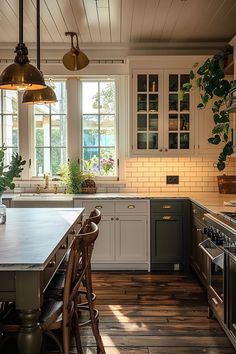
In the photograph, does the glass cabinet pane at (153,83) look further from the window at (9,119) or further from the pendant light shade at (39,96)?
the pendant light shade at (39,96)

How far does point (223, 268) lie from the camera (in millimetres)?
2871

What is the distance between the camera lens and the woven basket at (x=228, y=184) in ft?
16.7

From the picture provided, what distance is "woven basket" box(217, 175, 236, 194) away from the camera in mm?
5078

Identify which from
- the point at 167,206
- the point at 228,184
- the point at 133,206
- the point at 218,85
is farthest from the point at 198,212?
the point at 218,85

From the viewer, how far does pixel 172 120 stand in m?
5.11

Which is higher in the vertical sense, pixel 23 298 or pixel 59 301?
pixel 23 298

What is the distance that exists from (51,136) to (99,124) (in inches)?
26.0

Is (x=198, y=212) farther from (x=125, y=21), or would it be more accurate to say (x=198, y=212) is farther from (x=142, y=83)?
(x=125, y=21)

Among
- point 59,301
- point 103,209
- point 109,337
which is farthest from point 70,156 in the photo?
point 59,301

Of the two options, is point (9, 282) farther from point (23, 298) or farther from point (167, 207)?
point (167, 207)

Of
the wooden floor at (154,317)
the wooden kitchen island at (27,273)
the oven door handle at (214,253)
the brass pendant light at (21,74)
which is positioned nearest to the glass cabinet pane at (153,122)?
the wooden floor at (154,317)

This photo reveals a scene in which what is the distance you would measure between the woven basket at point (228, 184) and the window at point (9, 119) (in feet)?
8.95

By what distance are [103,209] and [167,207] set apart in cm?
75

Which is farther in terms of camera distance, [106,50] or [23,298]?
[106,50]
